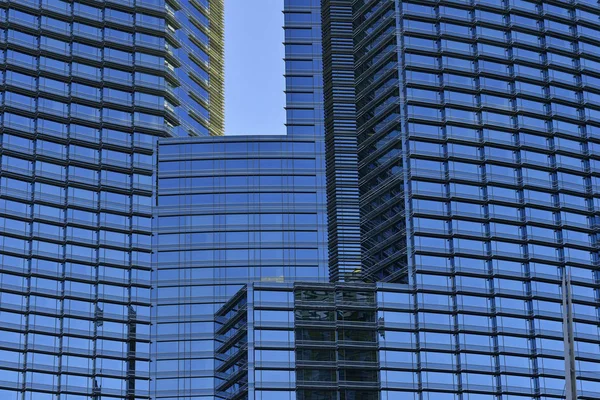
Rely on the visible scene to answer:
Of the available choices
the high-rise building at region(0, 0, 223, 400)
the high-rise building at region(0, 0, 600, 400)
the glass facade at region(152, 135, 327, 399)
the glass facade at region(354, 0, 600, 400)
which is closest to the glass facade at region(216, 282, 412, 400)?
the high-rise building at region(0, 0, 600, 400)

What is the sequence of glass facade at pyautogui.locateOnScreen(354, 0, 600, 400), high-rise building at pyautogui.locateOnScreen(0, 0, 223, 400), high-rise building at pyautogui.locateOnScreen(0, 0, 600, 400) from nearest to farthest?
high-rise building at pyautogui.locateOnScreen(0, 0, 600, 400), glass facade at pyautogui.locateOnScreen(354, 0, 600, 400), high-rise building at pyautogui.locateOnScreen(0, 0, 223, 400)

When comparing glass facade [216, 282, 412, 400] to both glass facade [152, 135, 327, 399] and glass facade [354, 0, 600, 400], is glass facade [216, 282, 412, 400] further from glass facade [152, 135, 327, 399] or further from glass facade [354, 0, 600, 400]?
glass facade [152, 135, 327, 399]

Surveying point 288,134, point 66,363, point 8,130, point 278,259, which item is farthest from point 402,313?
point 8,130

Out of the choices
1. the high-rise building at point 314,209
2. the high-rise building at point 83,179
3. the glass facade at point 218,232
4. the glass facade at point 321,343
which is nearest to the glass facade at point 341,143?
the high-rise building at point 314,209

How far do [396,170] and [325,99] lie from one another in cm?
1905

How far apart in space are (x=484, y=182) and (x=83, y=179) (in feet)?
189

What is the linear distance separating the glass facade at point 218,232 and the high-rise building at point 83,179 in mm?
2858

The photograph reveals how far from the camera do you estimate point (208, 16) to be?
190125 mm

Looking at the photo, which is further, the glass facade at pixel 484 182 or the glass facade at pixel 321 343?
the glass facade at pixel 484 182

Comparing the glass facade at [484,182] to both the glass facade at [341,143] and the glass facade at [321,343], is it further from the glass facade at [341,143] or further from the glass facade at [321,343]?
the glass facade at [321,343]

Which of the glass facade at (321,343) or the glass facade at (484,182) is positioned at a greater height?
the glass facade at (484,182)

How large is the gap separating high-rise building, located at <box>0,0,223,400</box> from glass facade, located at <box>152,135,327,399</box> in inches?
113

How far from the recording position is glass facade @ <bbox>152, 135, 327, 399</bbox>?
160375 millimetres

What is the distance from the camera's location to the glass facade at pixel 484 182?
156375 mm
